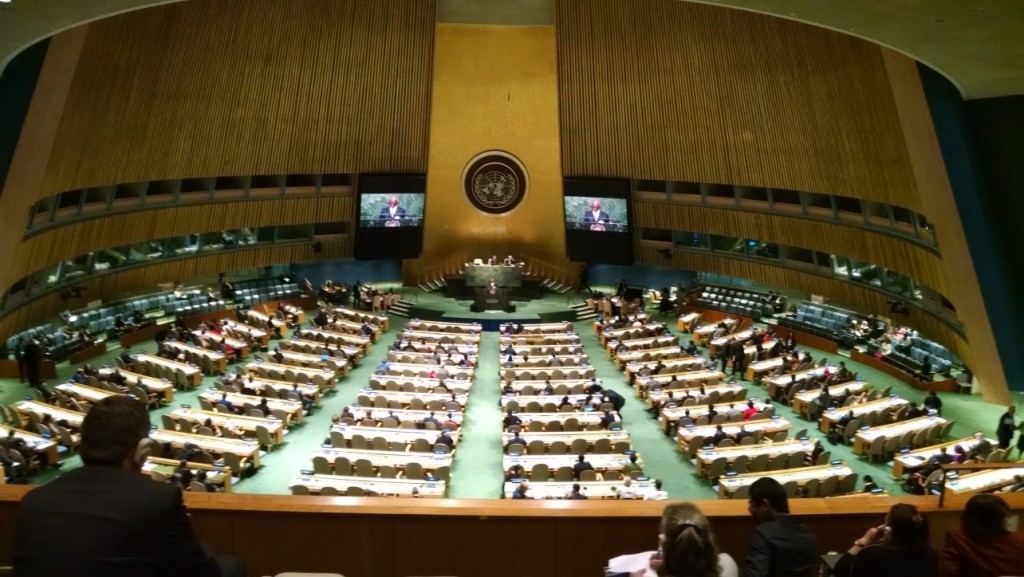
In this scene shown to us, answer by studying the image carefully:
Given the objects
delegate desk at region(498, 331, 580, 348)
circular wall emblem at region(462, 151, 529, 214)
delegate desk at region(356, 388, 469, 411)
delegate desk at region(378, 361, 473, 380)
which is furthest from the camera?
circular wall emblem at region(462, 151, 529, 214)

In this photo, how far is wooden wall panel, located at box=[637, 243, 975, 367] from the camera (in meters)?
17.5

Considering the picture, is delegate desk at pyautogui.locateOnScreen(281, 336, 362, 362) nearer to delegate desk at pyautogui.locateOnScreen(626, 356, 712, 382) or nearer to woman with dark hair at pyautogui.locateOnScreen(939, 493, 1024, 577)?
delegate desk at pyautogui.locateOnScreen(626, 356, 712, 382)

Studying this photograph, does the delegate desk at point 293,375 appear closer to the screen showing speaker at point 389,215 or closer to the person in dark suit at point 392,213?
the screen showing speaker at point 389,215

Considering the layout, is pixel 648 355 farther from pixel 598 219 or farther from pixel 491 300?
pixel 491 300

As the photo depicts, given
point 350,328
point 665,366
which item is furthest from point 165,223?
point 665,366

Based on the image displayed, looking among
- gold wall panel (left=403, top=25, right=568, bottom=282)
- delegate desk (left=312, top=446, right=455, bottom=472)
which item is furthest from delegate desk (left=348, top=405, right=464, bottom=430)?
gold wall panel (left=403, top=25, right=568, bottom=282)

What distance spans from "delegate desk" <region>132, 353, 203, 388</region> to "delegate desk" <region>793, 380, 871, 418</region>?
13.3 m

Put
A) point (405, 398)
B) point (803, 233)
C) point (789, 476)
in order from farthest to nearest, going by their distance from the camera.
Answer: point (803, 233) < point (405, 398) < point (789, 476)

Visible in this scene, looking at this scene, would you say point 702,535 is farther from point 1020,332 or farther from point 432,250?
point 432,250

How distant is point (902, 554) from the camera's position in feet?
11.5

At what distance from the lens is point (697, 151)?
23938 millimetres

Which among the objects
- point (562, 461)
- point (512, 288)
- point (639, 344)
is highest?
point (512, 288)

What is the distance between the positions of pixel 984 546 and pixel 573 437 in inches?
406

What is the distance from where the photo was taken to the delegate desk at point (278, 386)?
16.4 m
